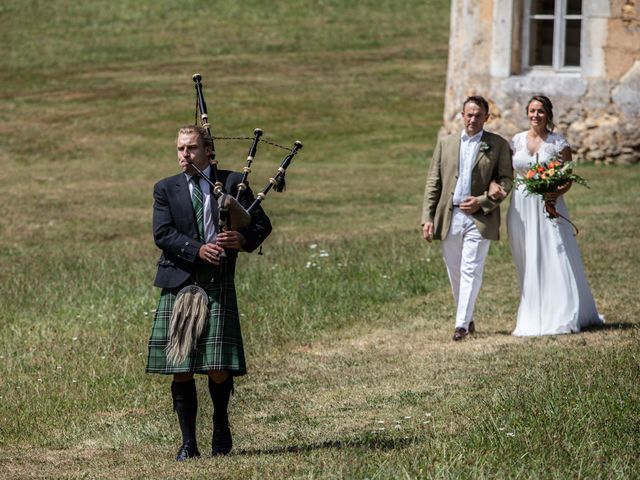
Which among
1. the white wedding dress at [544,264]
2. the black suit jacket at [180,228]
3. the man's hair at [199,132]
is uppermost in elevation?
A: the man's hair at [199,132]

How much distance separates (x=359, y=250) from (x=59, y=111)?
1647 cm

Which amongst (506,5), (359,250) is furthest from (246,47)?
(359,250)

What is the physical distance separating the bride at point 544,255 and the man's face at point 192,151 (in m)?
4.12

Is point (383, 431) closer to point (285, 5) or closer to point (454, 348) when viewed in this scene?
point (454, 348)

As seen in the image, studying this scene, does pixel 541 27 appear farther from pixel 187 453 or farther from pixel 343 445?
Result: pixel 187 453

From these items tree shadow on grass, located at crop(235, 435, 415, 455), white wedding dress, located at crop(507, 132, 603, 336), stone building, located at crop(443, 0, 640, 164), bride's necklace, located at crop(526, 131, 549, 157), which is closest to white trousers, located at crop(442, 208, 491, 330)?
white wedding dress, located at crop(507, 132, 603, 336)

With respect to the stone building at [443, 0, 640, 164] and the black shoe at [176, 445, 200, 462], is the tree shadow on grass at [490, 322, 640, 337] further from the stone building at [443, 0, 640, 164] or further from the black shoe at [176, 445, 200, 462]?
the stone building at [443, 0, 640, 164]

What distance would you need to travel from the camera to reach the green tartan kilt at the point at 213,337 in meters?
7.38

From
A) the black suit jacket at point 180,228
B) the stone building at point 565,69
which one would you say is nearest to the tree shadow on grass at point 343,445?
the black suit jacket at point 180,228

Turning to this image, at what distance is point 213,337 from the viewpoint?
738 cm

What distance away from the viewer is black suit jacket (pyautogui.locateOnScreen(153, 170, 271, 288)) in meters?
7.48

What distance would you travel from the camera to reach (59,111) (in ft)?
98.7

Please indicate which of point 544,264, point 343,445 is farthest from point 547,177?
point 343,445

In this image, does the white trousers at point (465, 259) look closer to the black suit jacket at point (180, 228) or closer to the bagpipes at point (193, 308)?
the black suit jacket at point (180, 228)
